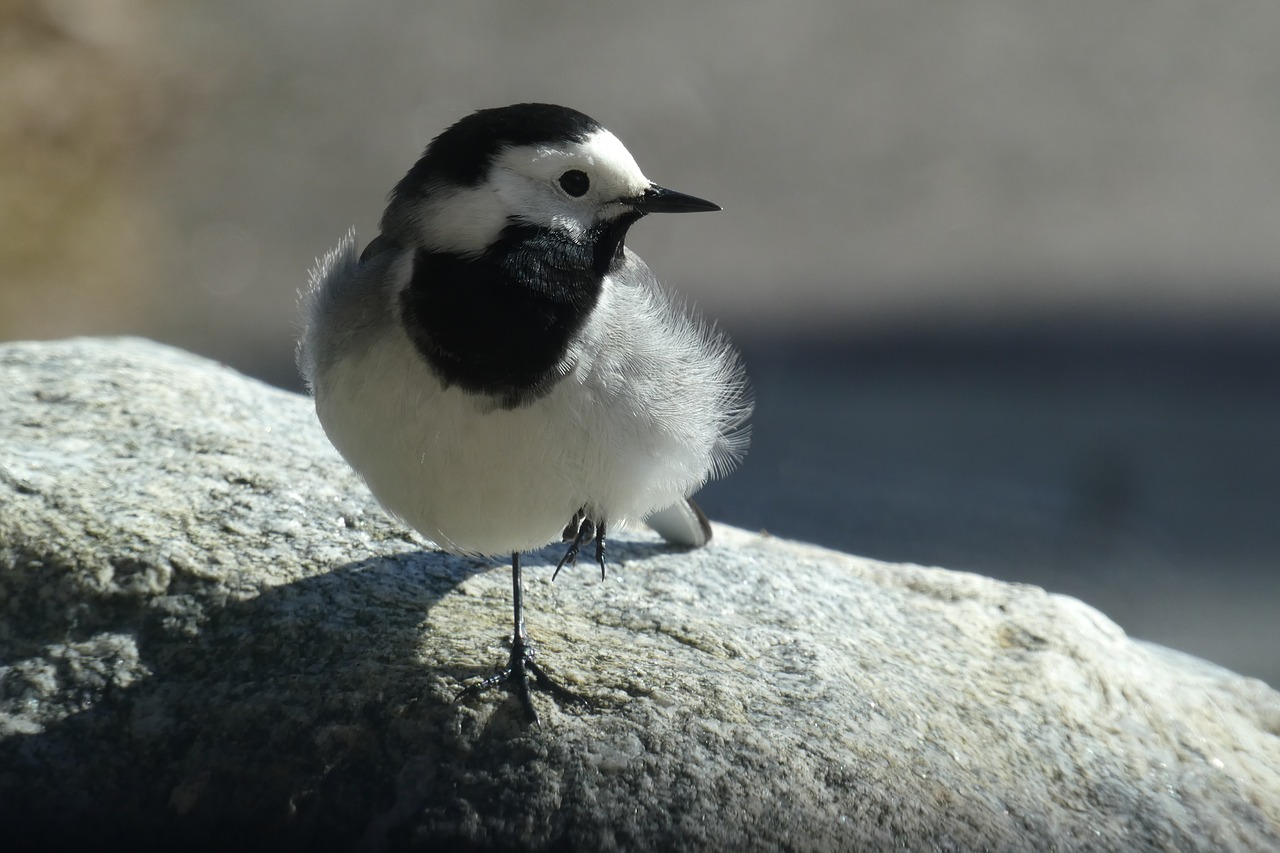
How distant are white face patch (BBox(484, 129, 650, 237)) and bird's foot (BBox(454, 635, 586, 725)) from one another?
999 millimetres

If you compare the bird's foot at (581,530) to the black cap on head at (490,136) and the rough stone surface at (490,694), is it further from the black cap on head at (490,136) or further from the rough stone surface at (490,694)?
the black cap on head at (490,136)

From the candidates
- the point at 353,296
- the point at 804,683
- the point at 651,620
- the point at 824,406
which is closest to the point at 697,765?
the point at 804,683

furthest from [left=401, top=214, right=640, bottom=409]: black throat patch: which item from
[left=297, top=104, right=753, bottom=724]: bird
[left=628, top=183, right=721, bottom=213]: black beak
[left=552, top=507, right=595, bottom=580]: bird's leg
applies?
[left=552, top=507, right=595, bottom=580]: bird's leg

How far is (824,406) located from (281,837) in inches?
233

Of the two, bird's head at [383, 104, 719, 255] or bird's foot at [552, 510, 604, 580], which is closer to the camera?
bird's head at [383, 104, 719, 255]

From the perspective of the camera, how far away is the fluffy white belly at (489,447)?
2957 millimetres

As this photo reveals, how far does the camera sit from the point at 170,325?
29.7 ft

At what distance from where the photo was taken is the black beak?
3.21m

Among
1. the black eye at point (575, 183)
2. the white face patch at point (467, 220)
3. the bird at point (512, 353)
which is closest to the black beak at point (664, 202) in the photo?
the bird at point (512, 353)

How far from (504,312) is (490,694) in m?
0.88

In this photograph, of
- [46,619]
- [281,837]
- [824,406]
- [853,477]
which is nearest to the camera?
[281,837]

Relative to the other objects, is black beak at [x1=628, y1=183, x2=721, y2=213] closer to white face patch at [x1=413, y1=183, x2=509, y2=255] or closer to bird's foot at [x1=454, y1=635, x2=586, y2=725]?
white face patch at [x1=413, y1=183, x2=509, y2=255]

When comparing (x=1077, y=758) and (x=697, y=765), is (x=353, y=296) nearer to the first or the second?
(x=697, y=765)

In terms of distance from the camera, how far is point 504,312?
295cm
